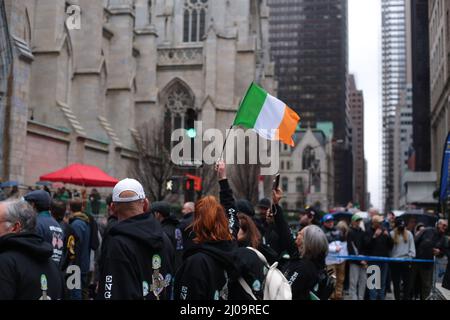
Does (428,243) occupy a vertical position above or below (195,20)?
below

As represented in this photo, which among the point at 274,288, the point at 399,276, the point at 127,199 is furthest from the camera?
the point at 399,276

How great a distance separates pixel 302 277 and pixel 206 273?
4.14 feet

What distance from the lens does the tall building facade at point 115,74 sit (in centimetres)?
2142

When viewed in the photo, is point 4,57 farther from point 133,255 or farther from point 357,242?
point 133,255

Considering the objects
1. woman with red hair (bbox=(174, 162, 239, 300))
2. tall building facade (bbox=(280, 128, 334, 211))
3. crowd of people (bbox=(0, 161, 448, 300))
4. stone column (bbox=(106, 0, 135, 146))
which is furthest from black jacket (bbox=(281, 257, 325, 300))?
tall building facade (bbox=(280, 128, 334, 211))

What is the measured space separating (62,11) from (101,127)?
22.2ft

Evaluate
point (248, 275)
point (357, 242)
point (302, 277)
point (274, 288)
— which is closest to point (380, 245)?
point (357, 242)

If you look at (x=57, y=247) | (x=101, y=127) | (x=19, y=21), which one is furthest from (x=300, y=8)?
(x=57, y=247)

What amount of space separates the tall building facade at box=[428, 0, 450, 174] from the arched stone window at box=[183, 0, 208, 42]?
58.3 feet

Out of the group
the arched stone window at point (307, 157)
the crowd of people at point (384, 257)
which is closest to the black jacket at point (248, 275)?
the crowd of people at point (384, 257)

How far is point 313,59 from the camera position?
13975 cm
